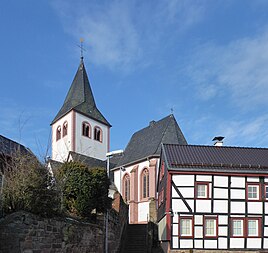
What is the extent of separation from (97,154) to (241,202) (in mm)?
34701

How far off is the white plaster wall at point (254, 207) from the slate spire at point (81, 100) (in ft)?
113

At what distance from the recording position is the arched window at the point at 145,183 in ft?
134

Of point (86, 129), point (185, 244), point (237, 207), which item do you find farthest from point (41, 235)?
point (86, 129)

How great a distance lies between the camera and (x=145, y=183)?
41094 millimetres

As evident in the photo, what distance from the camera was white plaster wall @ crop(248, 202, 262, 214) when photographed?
23783 millimetres

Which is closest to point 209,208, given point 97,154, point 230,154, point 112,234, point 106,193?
point 230,154

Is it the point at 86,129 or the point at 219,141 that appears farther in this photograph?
the point at 86,129

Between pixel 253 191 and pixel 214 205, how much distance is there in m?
2.50

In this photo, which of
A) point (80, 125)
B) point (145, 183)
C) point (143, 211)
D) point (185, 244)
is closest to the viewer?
point (185, 244)

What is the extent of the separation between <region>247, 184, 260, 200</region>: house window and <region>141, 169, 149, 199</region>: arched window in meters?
17.3

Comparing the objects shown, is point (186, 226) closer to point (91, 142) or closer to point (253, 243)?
point (253, 243)

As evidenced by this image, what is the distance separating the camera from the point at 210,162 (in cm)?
2444

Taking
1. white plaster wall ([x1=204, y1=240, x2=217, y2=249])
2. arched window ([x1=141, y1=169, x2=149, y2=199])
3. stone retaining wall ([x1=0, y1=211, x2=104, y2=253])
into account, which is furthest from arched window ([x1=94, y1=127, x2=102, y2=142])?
stone retaining wall ([x1=0, y1=211, x2=104, y2=253])

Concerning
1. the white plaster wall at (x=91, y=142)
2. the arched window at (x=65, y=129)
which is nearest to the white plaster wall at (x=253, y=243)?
the white plaster wall at (x=91, y=142)
